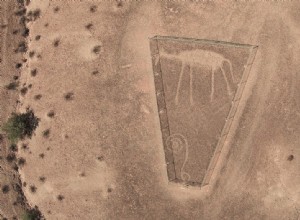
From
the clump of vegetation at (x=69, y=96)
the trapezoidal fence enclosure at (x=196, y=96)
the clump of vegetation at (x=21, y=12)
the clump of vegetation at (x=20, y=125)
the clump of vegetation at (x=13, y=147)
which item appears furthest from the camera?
the clump of vegetation at (x=21, y=12)

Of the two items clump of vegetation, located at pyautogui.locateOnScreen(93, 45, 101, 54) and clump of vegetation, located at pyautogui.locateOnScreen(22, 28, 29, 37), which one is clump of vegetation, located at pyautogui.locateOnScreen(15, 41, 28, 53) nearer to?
clump of vegetation, located at pyautogui.locateOnScreen(22, 28, 29, 37)

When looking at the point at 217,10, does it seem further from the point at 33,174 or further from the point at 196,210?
the point at 33,174

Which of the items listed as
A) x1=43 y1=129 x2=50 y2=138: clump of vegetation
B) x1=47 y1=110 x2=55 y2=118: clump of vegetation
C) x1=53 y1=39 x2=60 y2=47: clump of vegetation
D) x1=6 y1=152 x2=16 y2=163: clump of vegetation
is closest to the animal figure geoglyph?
x1=53 y1=39 x2=60 y2=47: clump of vegetation

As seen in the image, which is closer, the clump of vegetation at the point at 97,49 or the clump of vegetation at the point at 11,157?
the clump of vegetation at the point at 97,49

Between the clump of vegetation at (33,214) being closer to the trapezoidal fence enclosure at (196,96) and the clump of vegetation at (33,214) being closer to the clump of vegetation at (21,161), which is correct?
the clump of vegetation at (21,161)

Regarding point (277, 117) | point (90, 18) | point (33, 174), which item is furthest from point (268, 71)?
point (33, 174)

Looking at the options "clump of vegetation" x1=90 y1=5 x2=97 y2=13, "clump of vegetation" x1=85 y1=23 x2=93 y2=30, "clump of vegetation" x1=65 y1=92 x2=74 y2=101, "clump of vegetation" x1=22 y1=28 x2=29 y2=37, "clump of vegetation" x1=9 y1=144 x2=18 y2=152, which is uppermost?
"clump of vegetation" x1=90 y1=5 x2=97 y2=13

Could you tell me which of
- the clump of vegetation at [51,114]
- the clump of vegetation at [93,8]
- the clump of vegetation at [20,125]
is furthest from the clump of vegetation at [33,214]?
the clump of vegetation at [93,8]
